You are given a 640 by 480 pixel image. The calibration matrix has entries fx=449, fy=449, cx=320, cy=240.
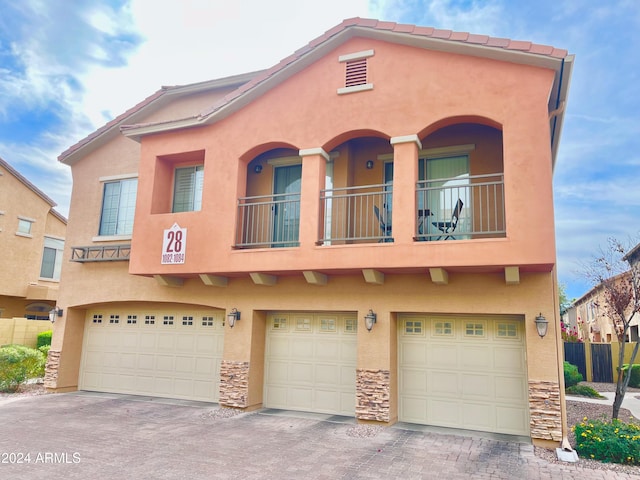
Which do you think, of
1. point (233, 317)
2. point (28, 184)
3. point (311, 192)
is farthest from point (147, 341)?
point (28, 184)

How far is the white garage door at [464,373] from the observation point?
895cm

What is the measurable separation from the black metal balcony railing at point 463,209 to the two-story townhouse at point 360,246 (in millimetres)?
47

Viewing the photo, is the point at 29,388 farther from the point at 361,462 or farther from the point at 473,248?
the point at 473,248

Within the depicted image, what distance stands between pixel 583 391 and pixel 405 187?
11.0 meters

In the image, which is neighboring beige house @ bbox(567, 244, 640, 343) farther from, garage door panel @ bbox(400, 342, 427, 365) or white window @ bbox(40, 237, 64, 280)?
white window @ bbox(40, 237, 64, 280)

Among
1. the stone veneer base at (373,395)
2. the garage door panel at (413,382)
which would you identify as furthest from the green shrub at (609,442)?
the stone veneer base at (373,395)

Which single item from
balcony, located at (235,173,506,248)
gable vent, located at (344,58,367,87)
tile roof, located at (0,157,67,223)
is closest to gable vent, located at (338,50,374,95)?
A: gable vent, located at (344,58,367,87)

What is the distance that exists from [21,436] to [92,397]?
409 cm

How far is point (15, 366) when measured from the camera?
520 inches

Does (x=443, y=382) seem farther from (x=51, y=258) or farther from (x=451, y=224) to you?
(x=51, y=258)

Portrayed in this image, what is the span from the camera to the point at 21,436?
330 inches

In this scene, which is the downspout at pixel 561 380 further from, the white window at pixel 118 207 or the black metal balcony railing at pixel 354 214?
the white window at pixel 118 207

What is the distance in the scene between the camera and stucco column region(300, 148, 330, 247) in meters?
9.69

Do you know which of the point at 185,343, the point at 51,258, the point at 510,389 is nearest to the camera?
the point at 510,389
